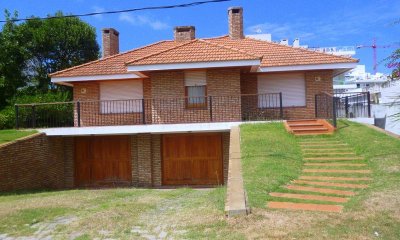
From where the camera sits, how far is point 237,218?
5.37 meters

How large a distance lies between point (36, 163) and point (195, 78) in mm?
6809

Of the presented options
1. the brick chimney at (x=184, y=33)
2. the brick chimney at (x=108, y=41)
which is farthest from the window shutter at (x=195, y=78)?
the brick chimney at (x=108, y=41)

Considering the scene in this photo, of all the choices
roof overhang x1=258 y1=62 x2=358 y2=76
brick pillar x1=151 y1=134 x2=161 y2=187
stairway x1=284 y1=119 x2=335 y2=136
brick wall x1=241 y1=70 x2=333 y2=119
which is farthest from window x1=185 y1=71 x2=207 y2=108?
stairway x1=284 y1=119 x2=335 y2=136

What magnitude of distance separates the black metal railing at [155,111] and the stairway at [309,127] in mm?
1524

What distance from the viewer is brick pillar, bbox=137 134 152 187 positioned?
16641 millimetres

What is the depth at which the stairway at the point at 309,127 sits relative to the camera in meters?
13.3

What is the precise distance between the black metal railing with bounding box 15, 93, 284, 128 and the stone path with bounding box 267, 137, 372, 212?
495cm

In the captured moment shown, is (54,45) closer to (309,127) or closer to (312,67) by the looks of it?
(312,67)

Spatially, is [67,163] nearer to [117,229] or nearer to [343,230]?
[117,229]

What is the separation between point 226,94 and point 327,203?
1014 cm

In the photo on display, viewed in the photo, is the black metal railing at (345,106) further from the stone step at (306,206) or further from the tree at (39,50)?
the tree at (39,50)

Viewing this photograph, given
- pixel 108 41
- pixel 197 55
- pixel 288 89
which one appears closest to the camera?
pixel 197 55

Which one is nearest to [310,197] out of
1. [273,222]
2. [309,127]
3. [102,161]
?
[273,222]

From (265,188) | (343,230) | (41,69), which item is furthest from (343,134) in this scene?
(41,69)
